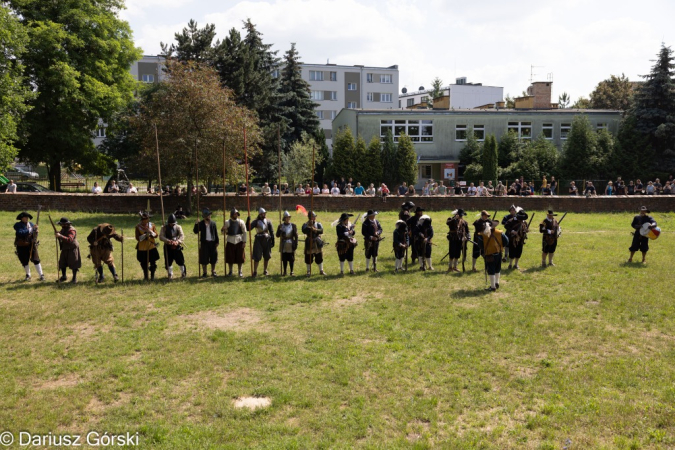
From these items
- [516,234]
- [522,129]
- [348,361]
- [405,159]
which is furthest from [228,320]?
[522,129]

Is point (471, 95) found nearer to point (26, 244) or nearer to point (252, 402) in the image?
point (26, 244)

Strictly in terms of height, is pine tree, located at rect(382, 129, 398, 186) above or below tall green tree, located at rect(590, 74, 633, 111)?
below

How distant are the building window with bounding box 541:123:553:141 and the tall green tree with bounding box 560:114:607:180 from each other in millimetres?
5436

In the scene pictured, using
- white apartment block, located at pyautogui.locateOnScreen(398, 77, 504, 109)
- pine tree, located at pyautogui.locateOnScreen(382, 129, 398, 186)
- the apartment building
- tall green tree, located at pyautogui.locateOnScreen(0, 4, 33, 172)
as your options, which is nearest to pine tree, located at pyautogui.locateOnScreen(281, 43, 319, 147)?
the apartment building

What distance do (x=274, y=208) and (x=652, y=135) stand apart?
32.7 metres

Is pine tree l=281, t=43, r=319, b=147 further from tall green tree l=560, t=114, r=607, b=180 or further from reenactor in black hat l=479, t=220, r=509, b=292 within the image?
reenactor in black hat l=479, t=220, r=509, b=292

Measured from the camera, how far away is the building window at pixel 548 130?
5025cm

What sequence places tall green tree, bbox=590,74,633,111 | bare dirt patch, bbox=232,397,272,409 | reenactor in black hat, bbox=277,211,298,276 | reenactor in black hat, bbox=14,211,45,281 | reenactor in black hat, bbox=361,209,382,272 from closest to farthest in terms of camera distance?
bare dirt patch, bbox=232,397,272,409 → reenactor in black hat, bbox=14,211,45,281 → reenactor in black hat, bbox=277,211,298,276 → reenactor in black hat, bbox=361,209,382,272 → tall green tree, bbox=590,74,633,111

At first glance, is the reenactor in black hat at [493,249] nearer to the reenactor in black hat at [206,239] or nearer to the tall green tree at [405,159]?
the reenactor in black hat at [206,239]

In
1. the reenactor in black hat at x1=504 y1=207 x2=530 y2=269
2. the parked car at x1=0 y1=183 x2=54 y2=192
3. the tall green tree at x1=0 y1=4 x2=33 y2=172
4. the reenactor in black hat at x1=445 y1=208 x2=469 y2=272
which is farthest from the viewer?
the parked car at x1=0 y1=183 x2=54 y2=192

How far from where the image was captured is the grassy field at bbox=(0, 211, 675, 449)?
7160mm

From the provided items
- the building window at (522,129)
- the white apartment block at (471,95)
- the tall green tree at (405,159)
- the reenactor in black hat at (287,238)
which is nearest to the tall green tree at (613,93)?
the white apartment block at (471,95)

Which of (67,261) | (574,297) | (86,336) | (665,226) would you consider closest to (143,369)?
(86,336)

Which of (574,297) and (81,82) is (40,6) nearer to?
(81,82)
